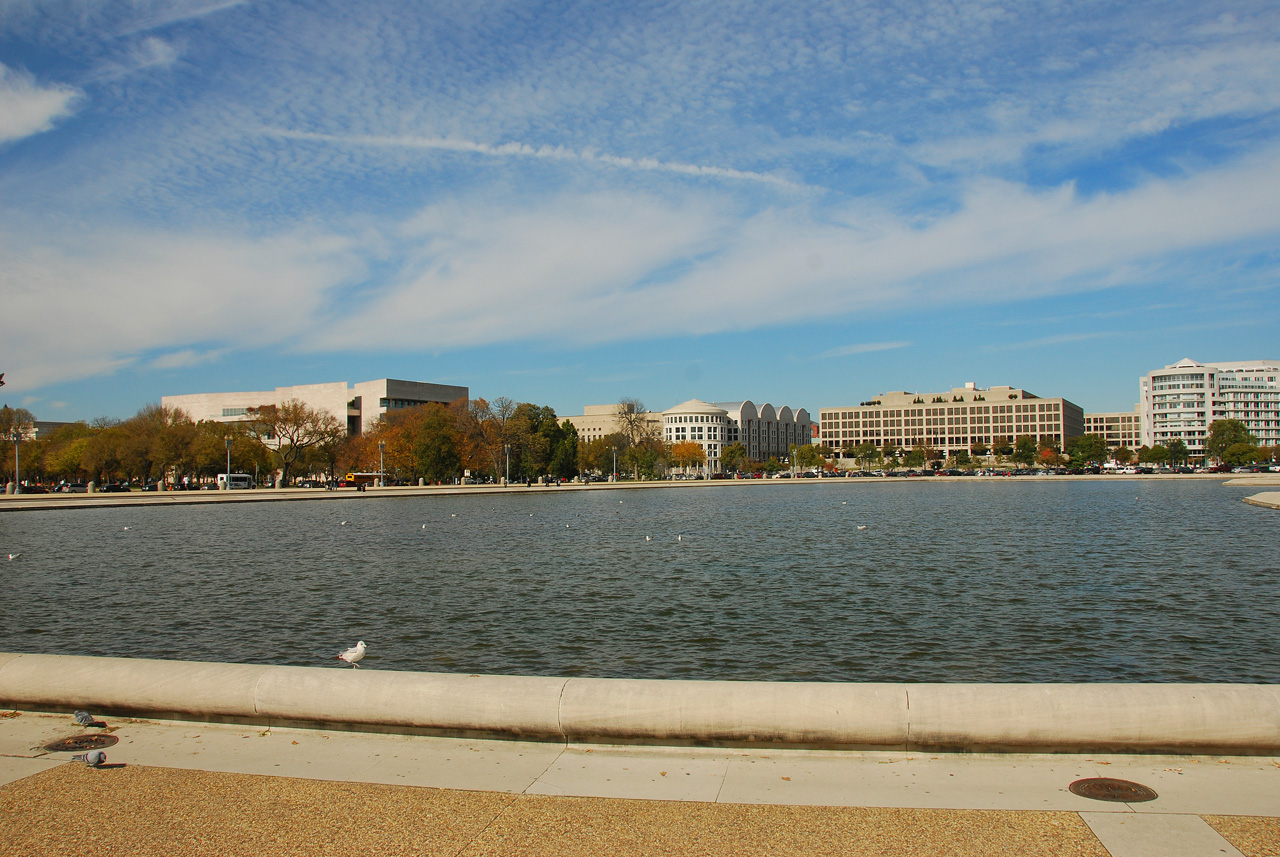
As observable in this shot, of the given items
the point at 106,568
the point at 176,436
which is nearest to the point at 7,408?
the point at 176,436

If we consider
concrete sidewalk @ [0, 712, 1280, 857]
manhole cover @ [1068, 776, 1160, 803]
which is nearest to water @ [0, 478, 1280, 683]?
concrete sidewalk @ [0, 712, 1280, 857]

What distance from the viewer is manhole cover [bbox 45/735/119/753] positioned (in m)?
7.39

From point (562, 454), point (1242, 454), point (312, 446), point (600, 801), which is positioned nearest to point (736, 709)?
point (600, 801)

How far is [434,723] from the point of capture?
771 cm

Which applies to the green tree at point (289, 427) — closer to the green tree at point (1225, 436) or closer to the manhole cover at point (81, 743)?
the manhole cover at point (81, 743)

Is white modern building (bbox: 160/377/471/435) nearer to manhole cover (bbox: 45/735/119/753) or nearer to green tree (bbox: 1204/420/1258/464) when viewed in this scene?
manhole cover (bbox: 45/735/119/753)

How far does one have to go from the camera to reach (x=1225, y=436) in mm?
194500

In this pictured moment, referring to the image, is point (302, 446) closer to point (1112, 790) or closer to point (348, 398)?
point (348, 398)

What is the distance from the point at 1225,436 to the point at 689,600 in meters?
215

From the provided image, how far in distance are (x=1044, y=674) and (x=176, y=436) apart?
4463 inches

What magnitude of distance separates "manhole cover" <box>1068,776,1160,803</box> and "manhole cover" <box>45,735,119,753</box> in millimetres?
7721

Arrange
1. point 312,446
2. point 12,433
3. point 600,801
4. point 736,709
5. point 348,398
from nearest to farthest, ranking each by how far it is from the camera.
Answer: point 600,801 → point 736,709 → point 12,433 → point 312,446 → point 348,398

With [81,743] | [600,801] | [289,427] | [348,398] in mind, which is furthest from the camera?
[348,398]

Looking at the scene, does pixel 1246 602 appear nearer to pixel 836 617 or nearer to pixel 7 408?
pixel 836 617
